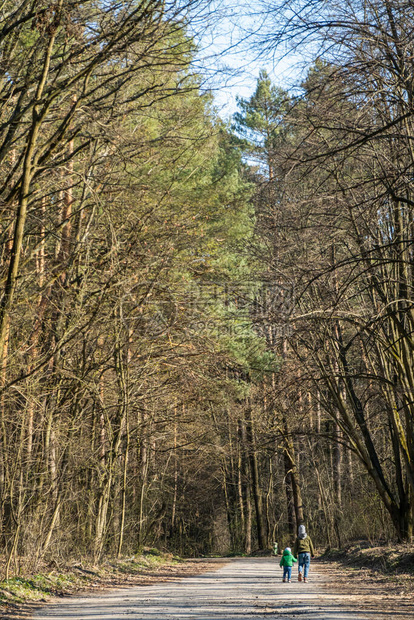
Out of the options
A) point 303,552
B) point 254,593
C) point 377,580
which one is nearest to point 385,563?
point 377,580

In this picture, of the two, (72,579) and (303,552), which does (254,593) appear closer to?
(303,552)

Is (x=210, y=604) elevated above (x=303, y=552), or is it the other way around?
(x=303, y=552)

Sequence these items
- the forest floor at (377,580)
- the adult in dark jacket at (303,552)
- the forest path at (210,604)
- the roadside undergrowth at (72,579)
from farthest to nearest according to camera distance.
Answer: the adult in dark jacket at (303,552) → the roadside undergrowth at (72,579) → the forest floor at (377,580) → the forest path at (210,604)

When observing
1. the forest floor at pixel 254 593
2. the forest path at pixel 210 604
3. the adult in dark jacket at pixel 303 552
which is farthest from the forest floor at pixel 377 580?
the adult in dark jacket at pixel 303 552

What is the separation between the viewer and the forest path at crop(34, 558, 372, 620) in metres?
7.07

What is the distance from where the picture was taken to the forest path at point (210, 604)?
23.2 ft

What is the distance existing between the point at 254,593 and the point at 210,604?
73.9 inches

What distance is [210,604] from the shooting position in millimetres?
8320

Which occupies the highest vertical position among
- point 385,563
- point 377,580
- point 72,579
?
point 72,579

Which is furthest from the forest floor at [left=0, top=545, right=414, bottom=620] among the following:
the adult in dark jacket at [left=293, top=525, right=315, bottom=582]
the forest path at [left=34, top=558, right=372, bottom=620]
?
the adult in dark jacket at [left=293, top=525, right=315, bottom=582]

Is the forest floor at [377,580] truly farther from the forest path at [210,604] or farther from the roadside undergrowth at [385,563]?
the forest path at [210,604]

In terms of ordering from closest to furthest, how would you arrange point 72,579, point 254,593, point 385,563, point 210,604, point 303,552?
1. point 210,604
2. point 254,593
3. point 72,579
4. point 385,563
5. point 303,552

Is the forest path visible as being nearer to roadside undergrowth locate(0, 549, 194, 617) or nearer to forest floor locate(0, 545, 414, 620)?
forest floor locate(0, 545, 414, 620)

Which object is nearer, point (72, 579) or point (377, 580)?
point (72, 579)
